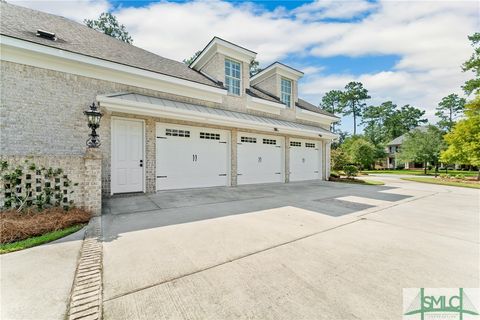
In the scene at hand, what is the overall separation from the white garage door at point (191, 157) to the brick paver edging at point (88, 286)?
15.5 ft

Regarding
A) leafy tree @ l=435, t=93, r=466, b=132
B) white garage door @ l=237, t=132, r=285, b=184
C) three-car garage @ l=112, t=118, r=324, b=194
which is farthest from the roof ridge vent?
leafy tree @ l=435, t=93, r=466, b=132

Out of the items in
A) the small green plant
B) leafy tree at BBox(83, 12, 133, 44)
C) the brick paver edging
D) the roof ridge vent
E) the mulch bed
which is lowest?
the brick paver edging

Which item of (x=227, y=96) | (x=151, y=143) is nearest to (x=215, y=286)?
(x=151, y=143)

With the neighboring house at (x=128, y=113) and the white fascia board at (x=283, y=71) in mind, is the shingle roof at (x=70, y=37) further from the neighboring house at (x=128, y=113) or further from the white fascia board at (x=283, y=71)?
the white fascia board at (x=283, y=71)

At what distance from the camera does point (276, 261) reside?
2.79m

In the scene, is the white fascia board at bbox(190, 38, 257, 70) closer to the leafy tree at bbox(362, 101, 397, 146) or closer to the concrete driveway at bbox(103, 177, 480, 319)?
the concrete driveway at bbox(103, 177, 480, 319)

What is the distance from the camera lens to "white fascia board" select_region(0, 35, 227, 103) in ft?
18.0

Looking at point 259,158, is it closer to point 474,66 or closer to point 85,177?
point 85,177

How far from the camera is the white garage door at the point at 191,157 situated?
7.88m

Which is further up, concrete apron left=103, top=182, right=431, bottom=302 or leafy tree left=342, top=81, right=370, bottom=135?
leafy tree left=342, top=81, right=370, bottom=135

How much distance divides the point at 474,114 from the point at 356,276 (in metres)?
21.5

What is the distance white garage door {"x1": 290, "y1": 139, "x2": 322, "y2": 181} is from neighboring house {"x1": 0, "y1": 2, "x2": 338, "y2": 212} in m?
0.59

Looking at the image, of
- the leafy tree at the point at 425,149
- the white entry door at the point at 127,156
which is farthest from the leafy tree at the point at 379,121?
the white entry door at the point at 127,156

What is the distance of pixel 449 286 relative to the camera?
2.28 meters
